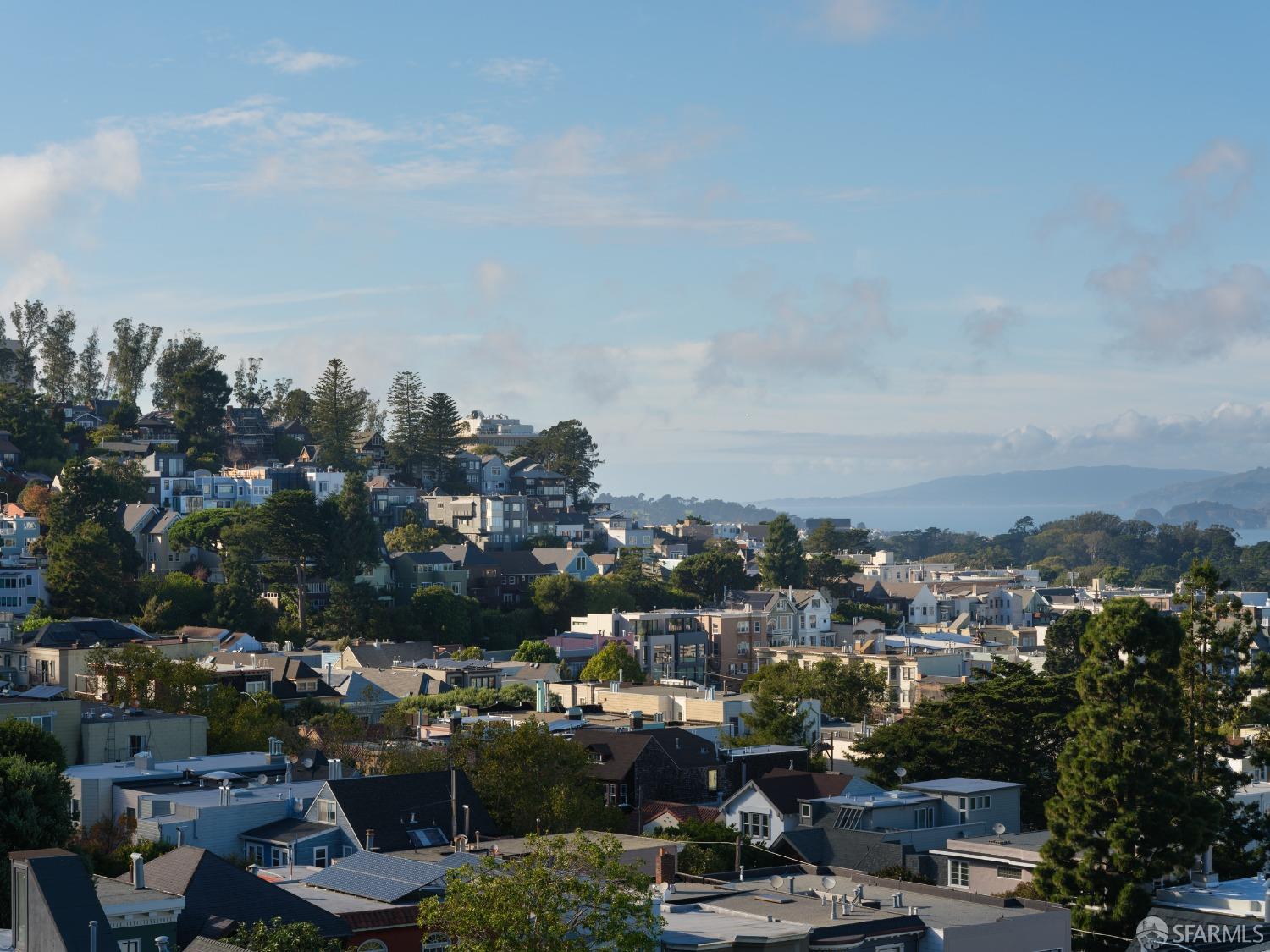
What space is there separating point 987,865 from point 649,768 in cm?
1281

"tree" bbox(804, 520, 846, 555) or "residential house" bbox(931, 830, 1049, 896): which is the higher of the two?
"tree" bbox(804, 520, 846, 555)

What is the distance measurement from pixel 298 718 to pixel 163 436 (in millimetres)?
56949

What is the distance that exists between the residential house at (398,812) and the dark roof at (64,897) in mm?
13772

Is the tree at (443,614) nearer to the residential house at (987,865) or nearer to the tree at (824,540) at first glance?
the tree at (824,540)

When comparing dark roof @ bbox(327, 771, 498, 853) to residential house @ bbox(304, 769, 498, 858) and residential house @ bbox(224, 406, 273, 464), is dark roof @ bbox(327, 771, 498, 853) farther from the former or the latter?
residential house @ bbox(224, 406, 273, 464)

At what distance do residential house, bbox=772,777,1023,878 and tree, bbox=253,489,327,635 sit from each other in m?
47.6

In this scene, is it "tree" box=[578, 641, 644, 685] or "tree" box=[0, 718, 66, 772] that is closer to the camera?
"tree" box=[0, 718, 66, 772]

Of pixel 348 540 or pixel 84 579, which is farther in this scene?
pixel 348 540

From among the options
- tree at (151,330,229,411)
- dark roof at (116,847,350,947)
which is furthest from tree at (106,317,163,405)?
dark roof at (116,847,350,947)

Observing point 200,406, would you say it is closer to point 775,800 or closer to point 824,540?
point 824,540

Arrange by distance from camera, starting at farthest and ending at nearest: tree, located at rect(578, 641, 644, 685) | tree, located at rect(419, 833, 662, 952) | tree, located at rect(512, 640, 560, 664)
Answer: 1. tree, located at rect(512, 640, 560, 664)
2. tree, located at rect(578, 641, 644, 685)
3. tree, located at rect(419, 833, 662, 952)

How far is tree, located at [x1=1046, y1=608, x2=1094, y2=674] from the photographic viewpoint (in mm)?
83250

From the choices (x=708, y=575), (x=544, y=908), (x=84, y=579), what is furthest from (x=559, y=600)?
(x=544, y=908)

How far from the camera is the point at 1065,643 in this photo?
88.0 meters
